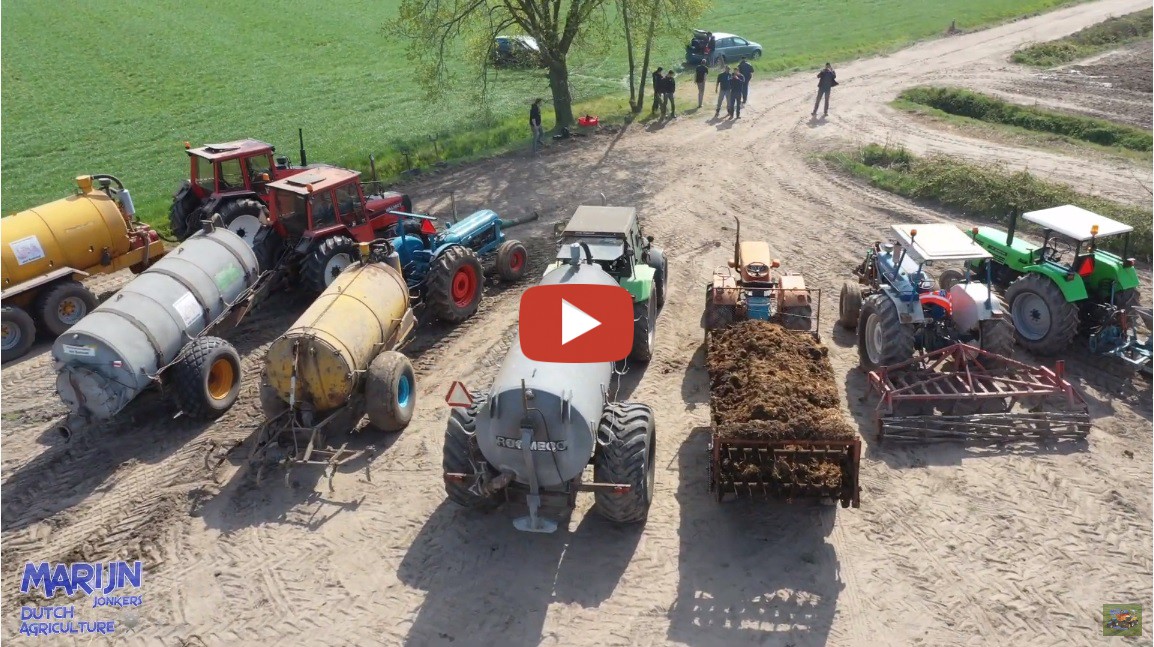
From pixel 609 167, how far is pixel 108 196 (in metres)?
10.8

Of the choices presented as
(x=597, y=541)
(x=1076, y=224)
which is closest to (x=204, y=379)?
(x=597, y=541)

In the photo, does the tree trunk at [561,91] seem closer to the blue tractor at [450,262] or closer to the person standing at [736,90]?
the person standing at [736,90]

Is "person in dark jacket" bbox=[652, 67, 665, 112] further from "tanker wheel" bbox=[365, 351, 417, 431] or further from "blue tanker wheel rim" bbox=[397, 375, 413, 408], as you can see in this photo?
"tanker wheel" bbox=[365, 351, 417, 431]

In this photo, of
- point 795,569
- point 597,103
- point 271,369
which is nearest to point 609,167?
point 597,103

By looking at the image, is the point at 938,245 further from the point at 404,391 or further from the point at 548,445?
the point at 404,391

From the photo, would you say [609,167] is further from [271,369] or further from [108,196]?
[271,369]

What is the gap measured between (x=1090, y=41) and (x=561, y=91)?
20.6 m

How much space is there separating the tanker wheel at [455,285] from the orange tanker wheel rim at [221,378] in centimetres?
303

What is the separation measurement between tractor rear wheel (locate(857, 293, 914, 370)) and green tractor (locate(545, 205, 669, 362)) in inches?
116

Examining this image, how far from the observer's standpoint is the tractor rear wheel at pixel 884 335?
33.8ft

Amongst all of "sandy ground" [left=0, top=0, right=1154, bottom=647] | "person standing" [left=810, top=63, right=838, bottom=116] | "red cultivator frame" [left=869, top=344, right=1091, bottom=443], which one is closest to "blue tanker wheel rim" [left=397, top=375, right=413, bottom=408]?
"sandy ground" [left=0, top=0, right=1154, bottom=647]

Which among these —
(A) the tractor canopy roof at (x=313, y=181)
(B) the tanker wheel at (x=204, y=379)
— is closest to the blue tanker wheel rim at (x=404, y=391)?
(B) the tanker wheel at (x=204, y=379)

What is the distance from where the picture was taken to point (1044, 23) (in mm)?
33031

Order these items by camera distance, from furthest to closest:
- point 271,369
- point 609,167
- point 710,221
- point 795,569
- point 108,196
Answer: point 609,167 → point 710,221 → point 108,196 → point 271,369 → point 795,569
